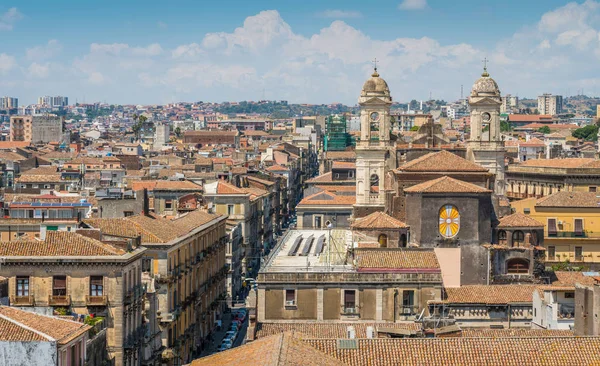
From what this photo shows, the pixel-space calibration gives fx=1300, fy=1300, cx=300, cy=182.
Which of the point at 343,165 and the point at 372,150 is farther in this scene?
the point at 343,165

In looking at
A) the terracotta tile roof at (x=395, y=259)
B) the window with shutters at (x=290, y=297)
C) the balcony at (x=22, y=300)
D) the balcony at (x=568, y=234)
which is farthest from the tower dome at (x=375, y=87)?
the balcony at (x=22, y=300)

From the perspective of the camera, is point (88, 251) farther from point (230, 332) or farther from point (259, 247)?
point (259, 247)

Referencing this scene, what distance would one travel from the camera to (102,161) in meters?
176

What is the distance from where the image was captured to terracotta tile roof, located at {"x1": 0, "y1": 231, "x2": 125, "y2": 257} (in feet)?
204

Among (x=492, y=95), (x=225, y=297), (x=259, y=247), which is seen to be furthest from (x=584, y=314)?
(x=259, y=247)

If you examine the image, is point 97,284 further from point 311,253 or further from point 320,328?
point 311,253

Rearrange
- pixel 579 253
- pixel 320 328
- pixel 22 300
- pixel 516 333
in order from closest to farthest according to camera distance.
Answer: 1. pixel 516 333
2. pixel 320 328
3. pixel 22 300
4. pixel 579 253

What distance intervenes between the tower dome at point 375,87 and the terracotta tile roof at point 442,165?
18801mm

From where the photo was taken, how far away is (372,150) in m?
100

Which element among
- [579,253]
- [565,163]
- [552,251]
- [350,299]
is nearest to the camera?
[350,299]

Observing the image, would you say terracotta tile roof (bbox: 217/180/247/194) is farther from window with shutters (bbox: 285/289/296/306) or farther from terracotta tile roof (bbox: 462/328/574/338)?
terracotta tile roof (bbox: 462/328/574/338)

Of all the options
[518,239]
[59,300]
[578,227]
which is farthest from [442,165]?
[59,300]

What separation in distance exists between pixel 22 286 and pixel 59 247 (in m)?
2.55

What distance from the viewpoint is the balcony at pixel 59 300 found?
61.8 m
